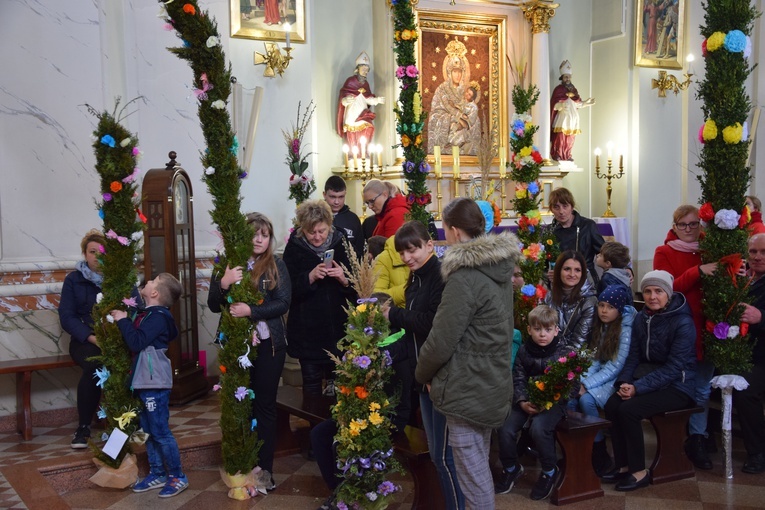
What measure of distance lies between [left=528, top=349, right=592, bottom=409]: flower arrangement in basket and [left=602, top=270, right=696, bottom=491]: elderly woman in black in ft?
1.67

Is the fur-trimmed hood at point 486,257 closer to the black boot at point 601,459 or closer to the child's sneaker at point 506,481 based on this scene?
the child's sneaker at point 506,481

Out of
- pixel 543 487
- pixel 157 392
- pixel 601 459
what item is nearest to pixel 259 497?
pixel 157 392

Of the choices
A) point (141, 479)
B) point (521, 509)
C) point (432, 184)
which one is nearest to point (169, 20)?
point (141, 479)

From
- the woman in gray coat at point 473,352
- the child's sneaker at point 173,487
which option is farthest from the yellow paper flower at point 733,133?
the child's sneaker at point 173,487

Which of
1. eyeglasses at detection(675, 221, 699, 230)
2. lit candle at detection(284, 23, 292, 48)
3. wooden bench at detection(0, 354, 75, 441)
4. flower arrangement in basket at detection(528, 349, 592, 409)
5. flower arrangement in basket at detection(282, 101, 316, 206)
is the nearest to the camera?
flower arrangement in basket at detection(528, 349, 592, 409)

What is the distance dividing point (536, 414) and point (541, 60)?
7.98m

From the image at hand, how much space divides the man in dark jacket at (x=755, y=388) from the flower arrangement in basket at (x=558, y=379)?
4.24ft

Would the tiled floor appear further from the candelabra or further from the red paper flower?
the candelabra

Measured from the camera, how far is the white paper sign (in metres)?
4.96

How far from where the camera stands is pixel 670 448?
5113 mm

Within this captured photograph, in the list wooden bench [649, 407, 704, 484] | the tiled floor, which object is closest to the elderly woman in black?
wooden bench [649, 407, 704, 484]

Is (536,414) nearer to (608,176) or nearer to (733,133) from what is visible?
(733,133)

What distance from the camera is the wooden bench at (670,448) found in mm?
5074

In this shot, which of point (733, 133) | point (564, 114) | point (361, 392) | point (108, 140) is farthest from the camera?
point (564, 114)
